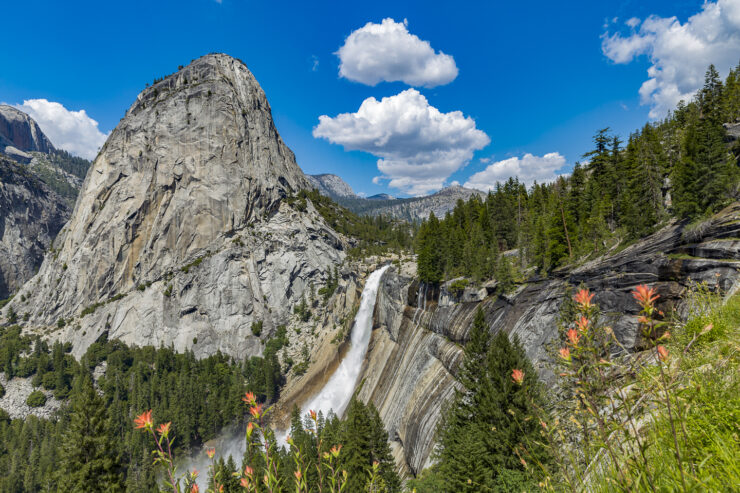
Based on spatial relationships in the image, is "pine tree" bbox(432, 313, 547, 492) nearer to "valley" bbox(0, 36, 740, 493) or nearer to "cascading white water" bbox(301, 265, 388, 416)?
"valley" bbox(0, 36, 740, 493)

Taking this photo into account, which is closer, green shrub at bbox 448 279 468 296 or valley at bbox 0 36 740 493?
valley at bbox 0 36 740 493

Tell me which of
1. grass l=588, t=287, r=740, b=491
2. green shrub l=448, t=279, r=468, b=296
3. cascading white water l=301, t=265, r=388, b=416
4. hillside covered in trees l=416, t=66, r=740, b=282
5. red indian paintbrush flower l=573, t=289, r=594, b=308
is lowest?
cascading white water l=301, t=265, r=388, b=416

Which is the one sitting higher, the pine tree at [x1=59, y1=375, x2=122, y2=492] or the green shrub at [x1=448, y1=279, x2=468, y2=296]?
the green shrub at [x1=448, y1=279, x2=468, y2=296]

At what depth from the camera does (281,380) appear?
6856 cm

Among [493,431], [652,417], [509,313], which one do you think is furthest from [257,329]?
[652,417]

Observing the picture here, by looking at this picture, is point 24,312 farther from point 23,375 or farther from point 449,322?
point 449,322

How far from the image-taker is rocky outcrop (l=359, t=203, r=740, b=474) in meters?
16.0

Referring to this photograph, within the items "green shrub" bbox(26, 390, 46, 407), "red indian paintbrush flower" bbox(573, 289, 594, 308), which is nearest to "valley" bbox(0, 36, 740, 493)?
"red indian paintbrush flower" bbox(573, 289, 594, 308)

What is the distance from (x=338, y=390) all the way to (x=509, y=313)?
118 feet

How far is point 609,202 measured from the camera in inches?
1499

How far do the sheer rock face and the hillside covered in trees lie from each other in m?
52.6

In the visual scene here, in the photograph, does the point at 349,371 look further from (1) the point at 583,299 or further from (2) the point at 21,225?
(2) the point at 21,225

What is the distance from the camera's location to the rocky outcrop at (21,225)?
403 feet

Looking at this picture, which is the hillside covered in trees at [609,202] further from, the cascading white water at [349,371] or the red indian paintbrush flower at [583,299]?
the red indian paintbrush flower at [583,299]
